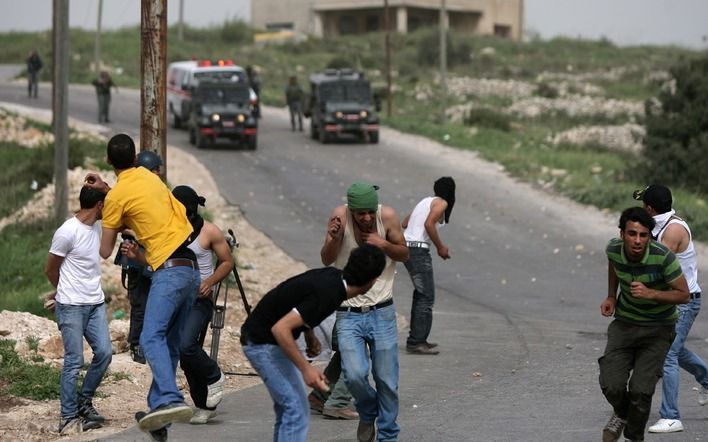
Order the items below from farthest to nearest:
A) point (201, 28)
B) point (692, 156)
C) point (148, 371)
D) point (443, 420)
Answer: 1. point (201, 28)
2. point (692, 156)
3. point (148, 371)
4. point (443, 420)

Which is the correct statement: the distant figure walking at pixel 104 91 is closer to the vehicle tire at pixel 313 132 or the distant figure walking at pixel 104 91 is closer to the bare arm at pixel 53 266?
the vehicle tire at pixel 313 132

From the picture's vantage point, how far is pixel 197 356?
8.98 meters

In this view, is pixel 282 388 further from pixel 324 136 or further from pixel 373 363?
pixel 324 136

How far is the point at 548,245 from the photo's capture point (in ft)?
74.0

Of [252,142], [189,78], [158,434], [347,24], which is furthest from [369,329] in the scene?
[347,24]

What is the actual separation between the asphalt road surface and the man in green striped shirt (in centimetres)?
68

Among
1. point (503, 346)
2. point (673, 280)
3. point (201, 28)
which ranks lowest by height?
point (503, 346)

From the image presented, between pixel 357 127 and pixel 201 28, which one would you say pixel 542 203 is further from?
pixel 201 28

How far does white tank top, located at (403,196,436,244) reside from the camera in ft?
40.0

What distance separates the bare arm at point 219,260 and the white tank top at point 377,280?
0.93m

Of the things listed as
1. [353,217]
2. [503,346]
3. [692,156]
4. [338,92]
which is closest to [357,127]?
[338,92]

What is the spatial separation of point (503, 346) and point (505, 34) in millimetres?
95463

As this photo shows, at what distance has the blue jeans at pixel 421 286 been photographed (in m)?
12.3

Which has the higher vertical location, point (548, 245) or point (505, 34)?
point (505, 34)
